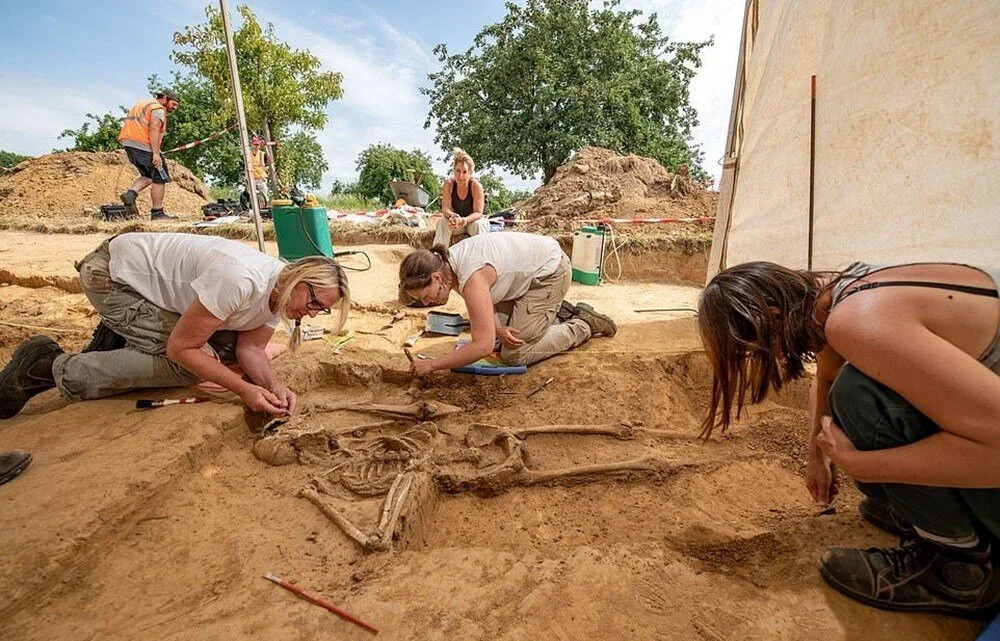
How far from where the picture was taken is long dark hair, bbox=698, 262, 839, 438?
1.40m

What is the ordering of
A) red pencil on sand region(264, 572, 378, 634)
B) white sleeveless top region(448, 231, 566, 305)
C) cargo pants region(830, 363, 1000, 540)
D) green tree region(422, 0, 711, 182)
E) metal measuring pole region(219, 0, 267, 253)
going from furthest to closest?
green tree region(422, 0, 711, 182), metal measuring pole region(219, 0, 267, 253), white sleeveless top region(448, 231, 566, 305), red pencil on sand region(264, 572, 378, 634), cargo pants region(830, 363, 1000, 540)

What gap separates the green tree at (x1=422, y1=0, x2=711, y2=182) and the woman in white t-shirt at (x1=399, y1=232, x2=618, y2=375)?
1496 centimetres

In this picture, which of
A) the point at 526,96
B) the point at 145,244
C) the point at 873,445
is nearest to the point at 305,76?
the point at 526,96

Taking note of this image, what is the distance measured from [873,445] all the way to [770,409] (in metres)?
2.05

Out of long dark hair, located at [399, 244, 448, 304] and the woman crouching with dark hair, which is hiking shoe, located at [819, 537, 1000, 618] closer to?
the woman crouching with dark hair

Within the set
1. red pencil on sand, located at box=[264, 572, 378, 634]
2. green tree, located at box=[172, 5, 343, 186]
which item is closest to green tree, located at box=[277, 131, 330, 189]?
green tree, located at box=[172, 5, 343, 186]

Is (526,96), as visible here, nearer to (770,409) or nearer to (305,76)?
(305,76)

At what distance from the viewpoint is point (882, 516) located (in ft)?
5.85

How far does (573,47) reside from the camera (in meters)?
17.6

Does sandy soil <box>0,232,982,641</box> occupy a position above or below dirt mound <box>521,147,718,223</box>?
below

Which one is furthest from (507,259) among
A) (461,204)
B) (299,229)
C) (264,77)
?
(264,77)

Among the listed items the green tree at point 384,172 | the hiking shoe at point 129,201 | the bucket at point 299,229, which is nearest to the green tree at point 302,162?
the green tree at point 384,172

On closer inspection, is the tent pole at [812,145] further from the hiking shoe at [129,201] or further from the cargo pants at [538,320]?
the hiking shoe at [129,201]

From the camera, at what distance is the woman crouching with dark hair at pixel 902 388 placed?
1080 mm
